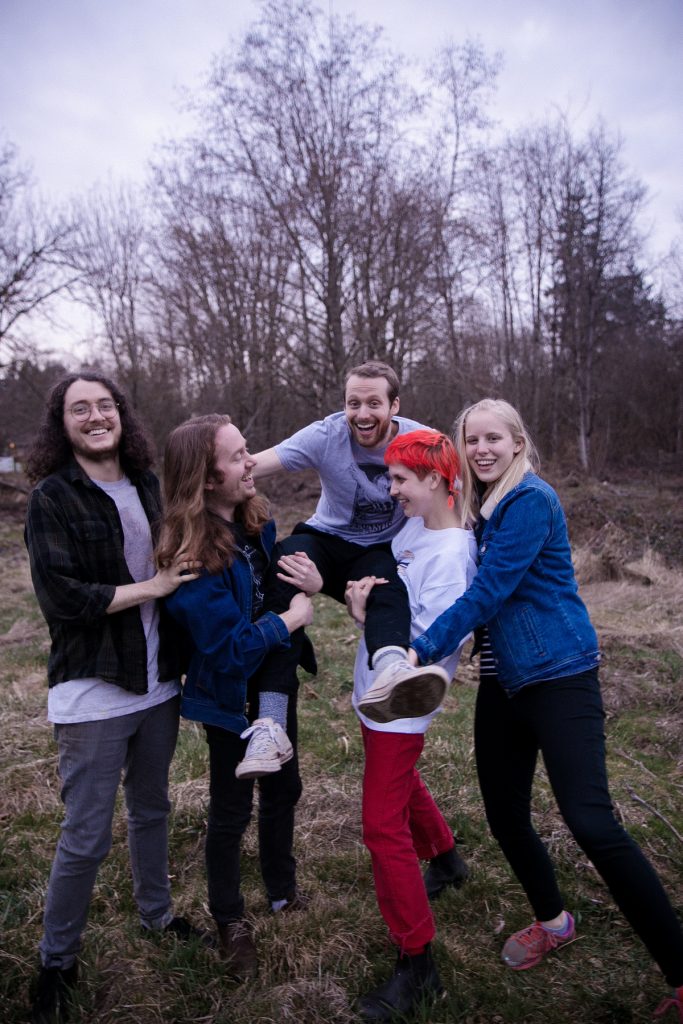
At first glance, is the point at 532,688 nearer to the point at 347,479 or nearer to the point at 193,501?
the point at 347,479

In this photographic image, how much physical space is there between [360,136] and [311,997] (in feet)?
49.9

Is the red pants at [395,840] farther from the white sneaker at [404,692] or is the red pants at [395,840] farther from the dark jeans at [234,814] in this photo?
the dark jeans at [234,814]

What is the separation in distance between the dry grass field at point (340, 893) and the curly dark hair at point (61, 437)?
1.87 meters

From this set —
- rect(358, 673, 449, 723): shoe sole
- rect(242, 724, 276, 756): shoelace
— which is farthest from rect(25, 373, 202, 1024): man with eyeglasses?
rect(358, 673, 449, 723): shoe sole

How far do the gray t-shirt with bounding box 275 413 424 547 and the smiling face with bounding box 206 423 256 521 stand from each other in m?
0.48

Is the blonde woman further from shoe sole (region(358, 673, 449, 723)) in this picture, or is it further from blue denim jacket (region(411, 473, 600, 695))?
shoe sole (region(358, 673, 449, 723))

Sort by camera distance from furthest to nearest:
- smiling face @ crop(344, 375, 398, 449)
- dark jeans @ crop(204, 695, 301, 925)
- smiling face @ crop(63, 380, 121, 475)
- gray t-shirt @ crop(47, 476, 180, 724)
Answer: smiling face @ crop(344, 375, 398, 449), dark jeans @ crop(204, 695, 301, 925), smiling face @ crop(63, 380, 121, 475), gray t-shirt @ crop(47, 476, 180, 724)

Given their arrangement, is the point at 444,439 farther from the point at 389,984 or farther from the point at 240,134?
the point at 240,134

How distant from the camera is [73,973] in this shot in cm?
254

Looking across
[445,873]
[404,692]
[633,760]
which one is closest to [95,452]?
[404,692]

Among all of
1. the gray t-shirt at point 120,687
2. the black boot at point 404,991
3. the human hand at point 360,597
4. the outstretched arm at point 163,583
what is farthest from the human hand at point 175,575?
the black boot at point 404,991

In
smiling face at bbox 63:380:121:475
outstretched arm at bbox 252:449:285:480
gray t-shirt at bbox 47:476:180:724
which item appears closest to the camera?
gray t-shirt at bbox 47:476:180:724

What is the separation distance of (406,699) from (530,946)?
128cm

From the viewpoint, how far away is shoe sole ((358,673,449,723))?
86.1 inches
